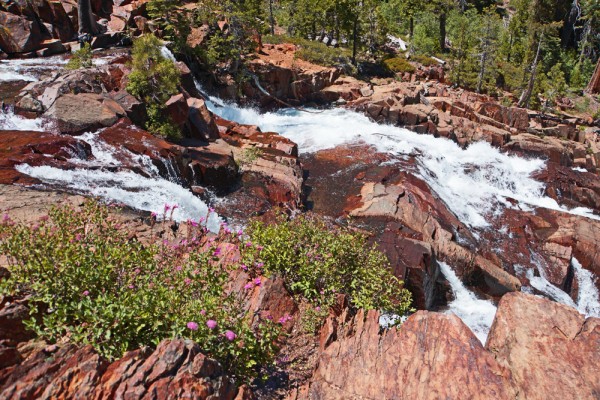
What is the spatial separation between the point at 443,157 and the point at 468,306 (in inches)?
475

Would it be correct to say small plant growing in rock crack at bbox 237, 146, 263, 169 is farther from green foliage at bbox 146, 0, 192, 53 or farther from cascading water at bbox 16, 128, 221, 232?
green foliage at bbox 146, 0, 192, 53

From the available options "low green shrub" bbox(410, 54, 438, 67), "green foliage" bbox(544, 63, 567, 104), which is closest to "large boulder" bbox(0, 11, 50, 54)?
"low green shrub" bbox(410, 54, 438, 67)

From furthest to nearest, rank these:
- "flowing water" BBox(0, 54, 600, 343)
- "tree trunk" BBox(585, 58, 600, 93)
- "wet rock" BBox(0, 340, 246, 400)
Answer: "tree trunk" BBox(585, 58, 600, 93)
"flowing water" BBox(0, 54, 600, 343)
"wet rock" BBox(0, 340, 246, 400)

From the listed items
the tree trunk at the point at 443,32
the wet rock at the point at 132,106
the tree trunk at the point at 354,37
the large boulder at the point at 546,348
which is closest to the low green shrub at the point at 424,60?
the tree trunk at the point at 354,37

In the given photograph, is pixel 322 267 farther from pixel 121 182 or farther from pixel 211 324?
pixel 121 182

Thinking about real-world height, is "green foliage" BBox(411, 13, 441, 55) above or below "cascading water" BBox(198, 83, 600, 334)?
above

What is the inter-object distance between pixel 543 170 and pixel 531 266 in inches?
432

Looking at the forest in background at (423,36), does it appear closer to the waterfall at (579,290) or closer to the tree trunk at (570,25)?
the tree trunk at (570,25)

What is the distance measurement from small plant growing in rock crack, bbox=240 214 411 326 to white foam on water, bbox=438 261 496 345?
6.59m

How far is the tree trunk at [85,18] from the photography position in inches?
890

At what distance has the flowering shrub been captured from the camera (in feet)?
14.3

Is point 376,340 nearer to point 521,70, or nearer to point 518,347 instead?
point 518,347

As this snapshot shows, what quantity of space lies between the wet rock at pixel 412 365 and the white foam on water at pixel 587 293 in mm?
13126

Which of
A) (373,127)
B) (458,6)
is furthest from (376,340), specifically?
(458,6)
